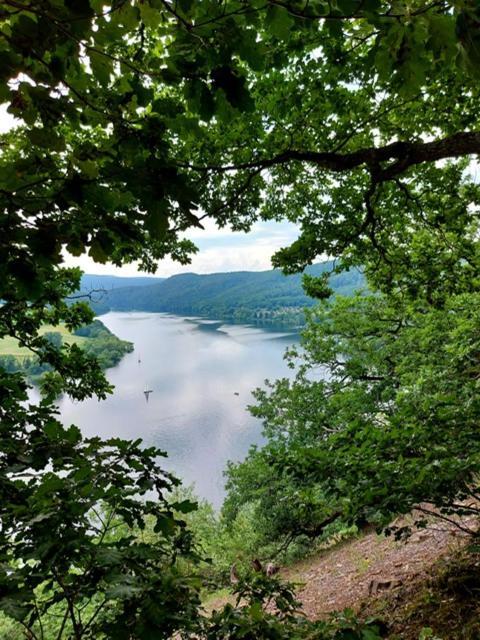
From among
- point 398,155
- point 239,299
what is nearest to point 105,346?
point 398,155

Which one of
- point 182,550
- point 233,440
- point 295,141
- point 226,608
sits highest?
point 295,141

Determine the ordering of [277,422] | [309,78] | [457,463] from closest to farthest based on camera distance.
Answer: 1. [457,463]
2. [309,78]
3. [277,422]

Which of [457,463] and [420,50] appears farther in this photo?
[457,463]

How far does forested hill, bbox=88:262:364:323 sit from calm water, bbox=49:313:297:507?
38.1 meters

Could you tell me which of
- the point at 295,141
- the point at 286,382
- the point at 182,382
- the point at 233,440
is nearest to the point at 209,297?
the point at 182,382

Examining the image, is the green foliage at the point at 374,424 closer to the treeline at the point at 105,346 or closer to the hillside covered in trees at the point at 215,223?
the hillside covered in trees at the point at 215,223

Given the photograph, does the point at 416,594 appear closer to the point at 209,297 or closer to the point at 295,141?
the point at 295,141

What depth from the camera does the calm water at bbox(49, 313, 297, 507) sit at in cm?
3337

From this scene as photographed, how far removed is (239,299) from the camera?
531 feet

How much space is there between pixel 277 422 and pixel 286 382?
66.7 inches

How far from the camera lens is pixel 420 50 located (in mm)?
1319

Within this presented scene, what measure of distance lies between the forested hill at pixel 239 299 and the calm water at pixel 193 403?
125 ft

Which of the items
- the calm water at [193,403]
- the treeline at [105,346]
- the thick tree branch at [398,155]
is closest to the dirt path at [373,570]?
the thick tree branch at [398,155]

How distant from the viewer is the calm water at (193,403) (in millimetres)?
33369
